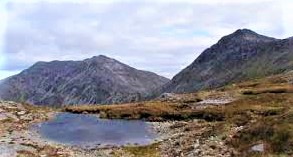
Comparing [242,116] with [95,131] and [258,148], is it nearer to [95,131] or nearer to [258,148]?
[95,131]

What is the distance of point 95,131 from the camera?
94.8 m

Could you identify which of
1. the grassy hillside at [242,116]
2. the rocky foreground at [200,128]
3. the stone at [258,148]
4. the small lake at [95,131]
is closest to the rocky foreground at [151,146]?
the rocky foreground at [200,128]

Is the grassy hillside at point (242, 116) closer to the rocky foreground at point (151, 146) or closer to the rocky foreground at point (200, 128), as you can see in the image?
the rocky foreground at point (200, 128)

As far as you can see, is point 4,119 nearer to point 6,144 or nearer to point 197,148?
point 6,144

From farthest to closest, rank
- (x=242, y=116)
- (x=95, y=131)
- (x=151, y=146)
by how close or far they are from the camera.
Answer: (x=95, y=131) → (x=242, y=116) → (x=151, y=146)

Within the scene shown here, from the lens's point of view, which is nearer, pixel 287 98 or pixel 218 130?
pixel 218 130

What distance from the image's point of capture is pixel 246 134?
198 ft

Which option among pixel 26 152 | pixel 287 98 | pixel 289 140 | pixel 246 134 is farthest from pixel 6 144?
pixel 287 98

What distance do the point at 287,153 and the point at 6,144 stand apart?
139 feet

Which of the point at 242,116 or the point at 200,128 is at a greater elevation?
the point at 242,116

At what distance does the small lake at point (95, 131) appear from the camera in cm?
8012

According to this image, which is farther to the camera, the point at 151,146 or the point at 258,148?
the point at 151,146

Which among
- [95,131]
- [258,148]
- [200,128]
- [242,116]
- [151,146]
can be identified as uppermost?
[242,116]

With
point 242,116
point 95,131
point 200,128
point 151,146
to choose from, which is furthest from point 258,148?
point 95,131
